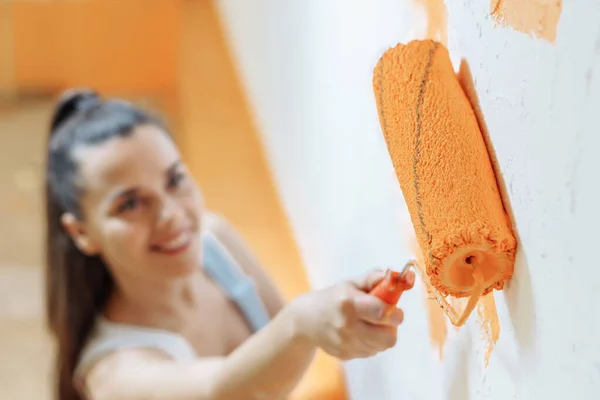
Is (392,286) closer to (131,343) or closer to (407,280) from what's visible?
(407,280)

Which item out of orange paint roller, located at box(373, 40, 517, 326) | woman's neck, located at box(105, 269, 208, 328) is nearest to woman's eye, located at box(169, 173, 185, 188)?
woman's neck, located at box(105, 269, 208, 328)

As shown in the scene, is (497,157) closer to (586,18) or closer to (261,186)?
(586,18)

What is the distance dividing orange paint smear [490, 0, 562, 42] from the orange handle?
0.58 ft

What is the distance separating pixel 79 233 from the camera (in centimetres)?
85

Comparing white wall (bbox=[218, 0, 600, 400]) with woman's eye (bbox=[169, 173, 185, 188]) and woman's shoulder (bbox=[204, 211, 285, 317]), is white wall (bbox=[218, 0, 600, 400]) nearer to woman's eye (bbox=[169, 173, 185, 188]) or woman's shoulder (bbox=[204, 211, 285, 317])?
woman's shoulder (bbox=[204, 211, 285, 317])

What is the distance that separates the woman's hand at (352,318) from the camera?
0.51 m

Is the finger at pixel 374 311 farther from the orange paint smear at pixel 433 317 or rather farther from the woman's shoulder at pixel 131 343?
the woman's shoulder at pixel 131 343

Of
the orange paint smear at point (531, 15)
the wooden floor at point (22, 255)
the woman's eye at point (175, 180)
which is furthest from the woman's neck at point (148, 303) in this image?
the wooden floor at point (22, 255)

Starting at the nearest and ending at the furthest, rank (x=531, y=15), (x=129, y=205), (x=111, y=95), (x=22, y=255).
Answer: (x=531, y=15)
(x=129, y=205)
(x=22, y=255)
(x=111, y=95)

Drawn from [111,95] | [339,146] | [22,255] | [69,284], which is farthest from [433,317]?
[111,95]

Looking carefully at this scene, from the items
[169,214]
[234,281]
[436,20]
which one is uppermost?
[436,20]

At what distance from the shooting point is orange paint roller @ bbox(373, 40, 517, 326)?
15.3 inches

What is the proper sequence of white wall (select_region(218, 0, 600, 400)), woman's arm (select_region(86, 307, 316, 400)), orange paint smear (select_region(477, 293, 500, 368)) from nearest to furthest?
white wall (select_region(218, 0, 600, 400)) < orange paint smear (select_region(477, 293, 500, 368)) < woman's arm (select_region(86, 307, 316, 400))

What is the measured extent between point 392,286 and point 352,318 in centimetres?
4
